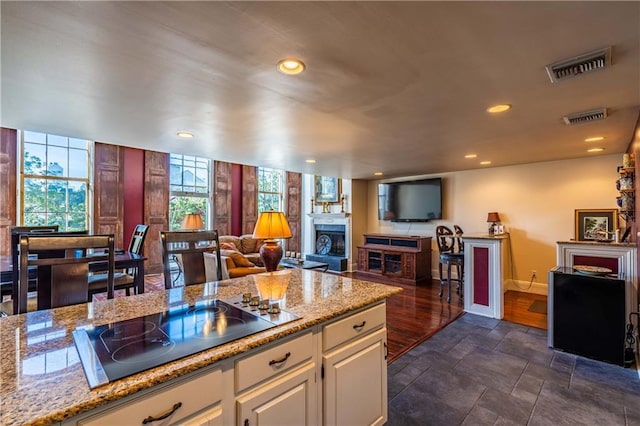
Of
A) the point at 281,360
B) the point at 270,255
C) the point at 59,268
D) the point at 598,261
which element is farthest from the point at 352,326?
the point at 598,261

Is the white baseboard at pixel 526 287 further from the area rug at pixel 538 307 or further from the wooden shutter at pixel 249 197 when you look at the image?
the wooden shutter at pixel 249 197

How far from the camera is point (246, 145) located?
3.86 m

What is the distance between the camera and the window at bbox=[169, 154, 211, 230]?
680 cm

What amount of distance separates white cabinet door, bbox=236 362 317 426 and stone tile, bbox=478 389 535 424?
4.94 feet

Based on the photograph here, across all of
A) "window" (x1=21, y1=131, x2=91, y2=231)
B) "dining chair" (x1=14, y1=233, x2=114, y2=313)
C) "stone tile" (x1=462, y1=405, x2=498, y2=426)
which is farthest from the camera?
"window" (x1=21, y1=131, x2=91, y2=231)

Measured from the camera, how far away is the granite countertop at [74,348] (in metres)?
0.79

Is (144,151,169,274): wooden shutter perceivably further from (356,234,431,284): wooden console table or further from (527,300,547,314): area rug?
(527,300,547,314): area rug

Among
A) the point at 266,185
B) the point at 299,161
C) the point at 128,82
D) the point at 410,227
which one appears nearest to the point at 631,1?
the point at 128,82

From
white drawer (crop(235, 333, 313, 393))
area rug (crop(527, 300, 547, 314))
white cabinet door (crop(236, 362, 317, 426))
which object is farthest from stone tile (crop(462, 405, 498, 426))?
area rug (crop(527, 300, 547, 314))

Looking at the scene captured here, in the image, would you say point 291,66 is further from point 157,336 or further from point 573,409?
point 573,409

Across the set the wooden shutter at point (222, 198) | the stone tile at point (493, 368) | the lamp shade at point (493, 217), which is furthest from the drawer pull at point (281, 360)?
the wooden shutter at point (222, 198)

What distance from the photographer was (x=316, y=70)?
1.88 metres

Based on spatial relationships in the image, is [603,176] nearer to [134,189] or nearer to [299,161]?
[299,161]

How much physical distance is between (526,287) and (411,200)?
2.54 m
